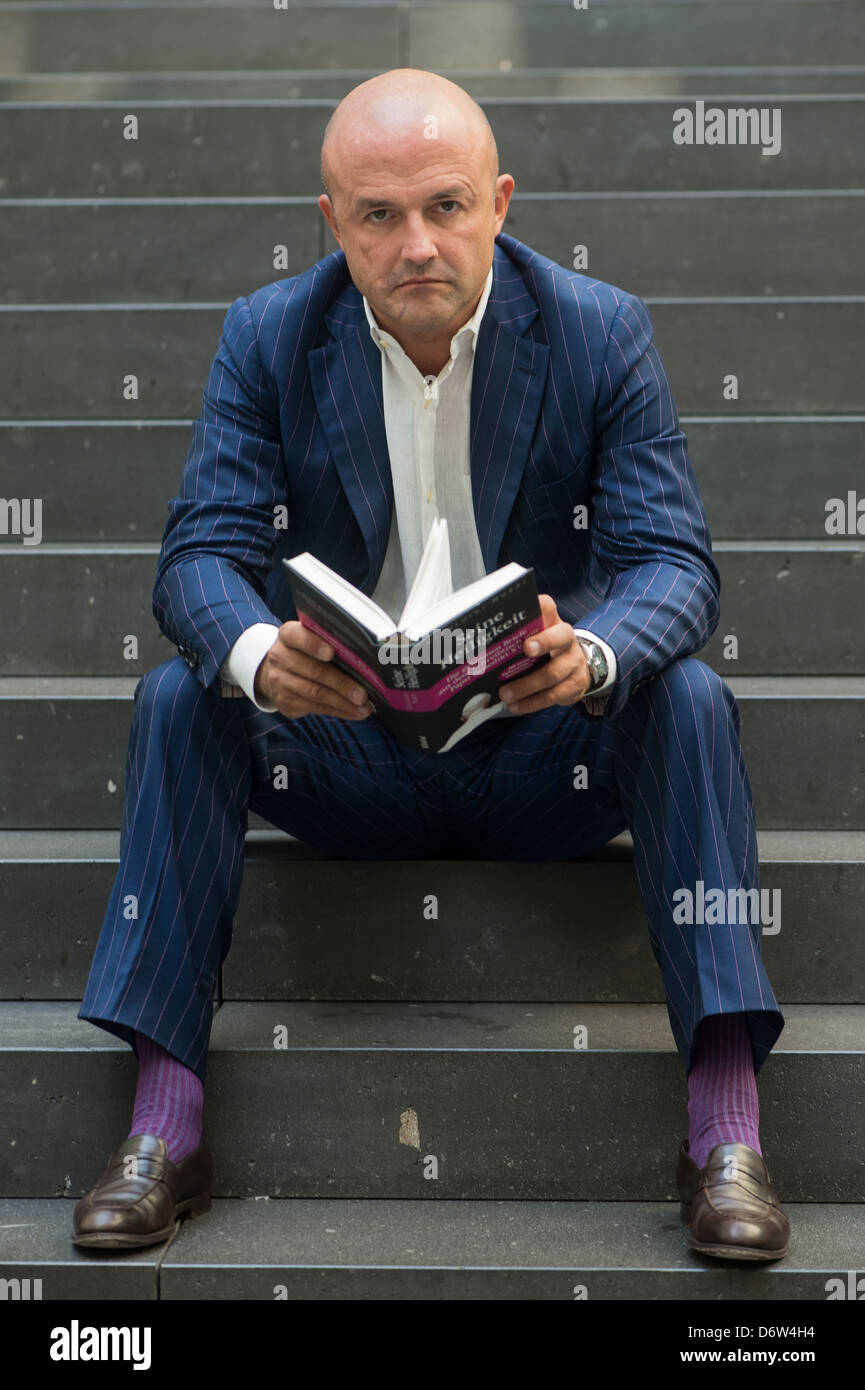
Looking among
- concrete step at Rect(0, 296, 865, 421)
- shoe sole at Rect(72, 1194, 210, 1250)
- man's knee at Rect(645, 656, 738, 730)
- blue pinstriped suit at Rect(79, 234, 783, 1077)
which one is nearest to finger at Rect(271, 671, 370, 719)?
blue pinstriped suit at Rect(79, 234, 783, 1077)

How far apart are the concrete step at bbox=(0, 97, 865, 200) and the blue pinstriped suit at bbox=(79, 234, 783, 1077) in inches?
54.1

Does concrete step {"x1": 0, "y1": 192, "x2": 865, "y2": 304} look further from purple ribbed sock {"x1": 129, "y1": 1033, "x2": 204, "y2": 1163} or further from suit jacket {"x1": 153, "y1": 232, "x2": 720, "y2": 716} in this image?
purple ribbed sock {"x1": 129, "y1": 1033, "x2": 204, "y2": 1163}

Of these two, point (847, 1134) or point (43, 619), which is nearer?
point (847, 1134)

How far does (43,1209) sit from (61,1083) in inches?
5.8

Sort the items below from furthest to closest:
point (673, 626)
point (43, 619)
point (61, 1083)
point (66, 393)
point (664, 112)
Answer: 1. point (664, 112)
2. point (66, 393)
3. point (43, 619)
4. point (61, 1083)
5. point (673, 626)

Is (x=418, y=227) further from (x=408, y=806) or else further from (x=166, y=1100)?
(x=166, y=1100)

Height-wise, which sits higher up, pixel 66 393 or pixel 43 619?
pixel 66 393

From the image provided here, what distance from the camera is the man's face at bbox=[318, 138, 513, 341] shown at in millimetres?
1772

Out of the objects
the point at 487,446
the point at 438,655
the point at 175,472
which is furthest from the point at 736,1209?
the point at 175,472

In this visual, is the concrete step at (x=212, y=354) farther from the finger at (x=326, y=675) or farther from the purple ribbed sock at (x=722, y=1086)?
the purple ribbed sock at (x=722, y=1086)

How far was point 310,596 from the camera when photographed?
150cm

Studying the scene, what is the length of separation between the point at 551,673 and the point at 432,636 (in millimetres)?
185

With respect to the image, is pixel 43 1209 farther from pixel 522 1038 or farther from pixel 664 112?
pixel 664 112

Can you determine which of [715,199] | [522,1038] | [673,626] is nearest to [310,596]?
[673,626]
